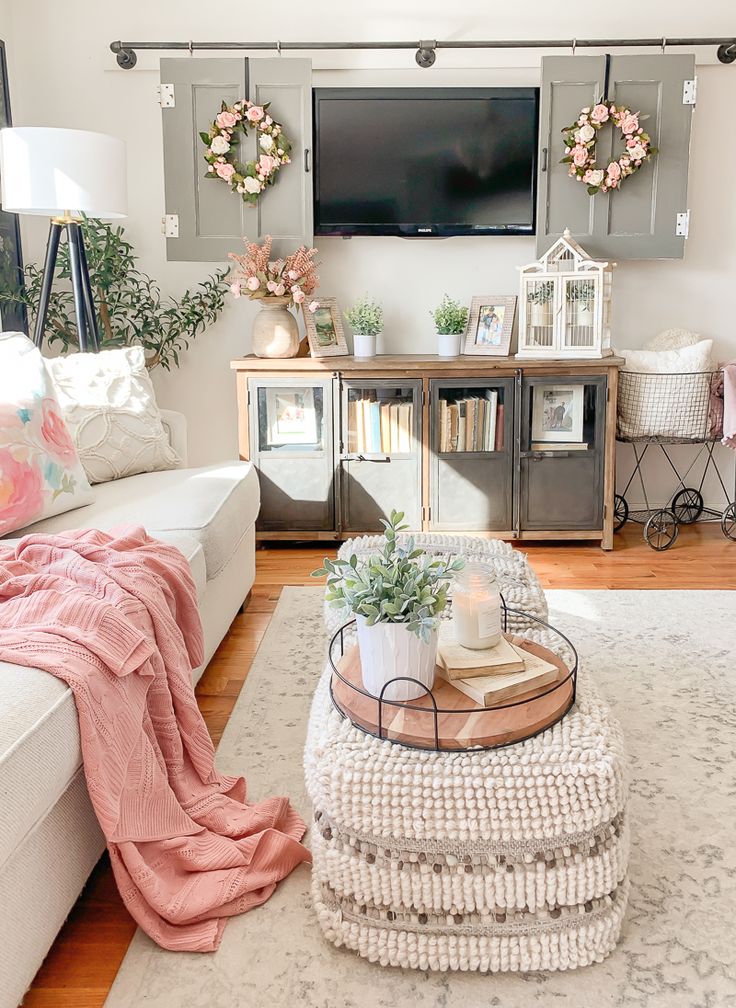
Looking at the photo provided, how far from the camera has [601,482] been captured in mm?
4020

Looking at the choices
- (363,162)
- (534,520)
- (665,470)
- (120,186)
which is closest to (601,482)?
(534,520)

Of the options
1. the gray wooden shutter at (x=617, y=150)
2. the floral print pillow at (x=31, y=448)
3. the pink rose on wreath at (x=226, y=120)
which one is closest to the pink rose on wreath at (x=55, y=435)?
the floral print pillow at (x=31, y=448)

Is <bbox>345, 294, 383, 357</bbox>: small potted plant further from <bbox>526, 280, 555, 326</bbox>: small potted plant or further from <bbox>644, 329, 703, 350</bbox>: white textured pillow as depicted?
<bbox>644, 329, 703, 350</bbox>: white textured pillow

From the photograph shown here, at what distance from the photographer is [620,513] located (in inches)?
174

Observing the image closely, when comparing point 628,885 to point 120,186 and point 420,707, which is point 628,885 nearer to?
point 420,707

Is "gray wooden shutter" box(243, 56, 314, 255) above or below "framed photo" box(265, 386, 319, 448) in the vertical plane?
above

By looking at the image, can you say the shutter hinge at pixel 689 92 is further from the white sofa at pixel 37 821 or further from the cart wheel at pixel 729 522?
the white sofa at pixel 37 821

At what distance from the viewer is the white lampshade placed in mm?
3064

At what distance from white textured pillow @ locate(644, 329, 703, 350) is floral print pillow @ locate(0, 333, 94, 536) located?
2.77 meters

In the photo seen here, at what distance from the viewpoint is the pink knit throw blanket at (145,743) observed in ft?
5.07

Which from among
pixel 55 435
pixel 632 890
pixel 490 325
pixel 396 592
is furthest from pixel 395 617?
pixel 490 325

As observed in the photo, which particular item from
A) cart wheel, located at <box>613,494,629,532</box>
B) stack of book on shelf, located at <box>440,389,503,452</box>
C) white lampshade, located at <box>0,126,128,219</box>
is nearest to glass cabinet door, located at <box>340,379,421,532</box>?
stack of book on shelf, located at <box>440,389,503,452</box>

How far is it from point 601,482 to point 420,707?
269 centimetres

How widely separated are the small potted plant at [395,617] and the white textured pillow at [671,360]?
8.87 feet
